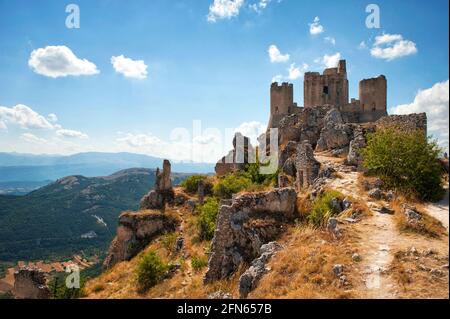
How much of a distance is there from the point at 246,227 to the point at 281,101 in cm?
3229

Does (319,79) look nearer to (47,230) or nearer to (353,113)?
(353,113)

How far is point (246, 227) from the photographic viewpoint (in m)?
13.6

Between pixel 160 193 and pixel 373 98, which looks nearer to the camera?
pixel 160 193

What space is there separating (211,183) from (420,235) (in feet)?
85.0

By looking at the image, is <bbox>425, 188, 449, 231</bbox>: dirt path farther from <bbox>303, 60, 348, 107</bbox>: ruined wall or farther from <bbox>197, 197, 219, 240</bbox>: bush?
<bbox>303, 60, 348, 107</bbox>: ruined wall

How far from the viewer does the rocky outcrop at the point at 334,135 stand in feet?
83.0

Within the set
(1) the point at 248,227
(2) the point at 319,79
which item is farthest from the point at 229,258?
(2) the point at 319,79

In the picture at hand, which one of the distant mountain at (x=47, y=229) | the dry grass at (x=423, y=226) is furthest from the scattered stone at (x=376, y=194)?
the distant mountain at (x=47, y=229)

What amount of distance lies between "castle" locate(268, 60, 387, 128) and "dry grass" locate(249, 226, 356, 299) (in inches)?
1097

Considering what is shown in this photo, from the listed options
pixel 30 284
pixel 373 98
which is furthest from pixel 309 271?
pixel 373 98

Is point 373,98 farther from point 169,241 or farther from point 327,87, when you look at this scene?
point 169,241

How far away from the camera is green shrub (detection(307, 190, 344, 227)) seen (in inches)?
515

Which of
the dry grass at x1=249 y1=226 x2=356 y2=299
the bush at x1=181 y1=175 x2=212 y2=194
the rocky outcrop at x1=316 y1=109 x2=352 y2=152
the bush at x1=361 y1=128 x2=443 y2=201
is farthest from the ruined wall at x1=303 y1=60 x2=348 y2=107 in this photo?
the dry grass at x1=249 y1=226 x2=356 y2=299

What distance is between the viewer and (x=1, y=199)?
170000mm
